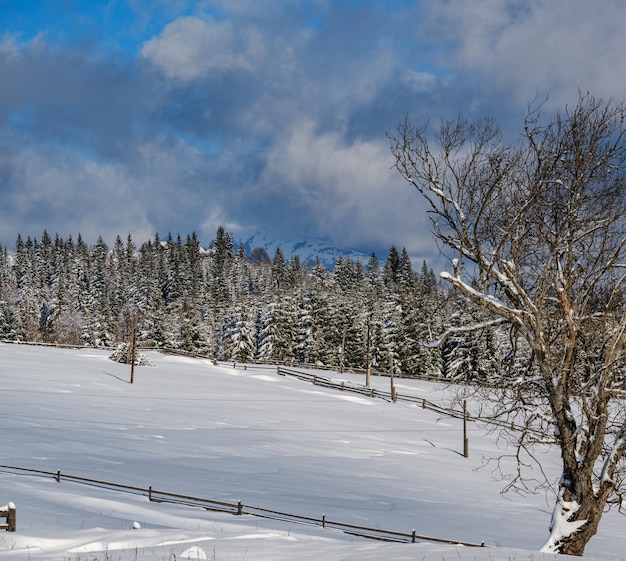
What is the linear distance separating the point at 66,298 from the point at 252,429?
95.5 metres

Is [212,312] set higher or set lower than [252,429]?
higher

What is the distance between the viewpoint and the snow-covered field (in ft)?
35.5

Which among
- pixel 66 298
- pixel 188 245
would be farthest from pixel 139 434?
pixel 188 245

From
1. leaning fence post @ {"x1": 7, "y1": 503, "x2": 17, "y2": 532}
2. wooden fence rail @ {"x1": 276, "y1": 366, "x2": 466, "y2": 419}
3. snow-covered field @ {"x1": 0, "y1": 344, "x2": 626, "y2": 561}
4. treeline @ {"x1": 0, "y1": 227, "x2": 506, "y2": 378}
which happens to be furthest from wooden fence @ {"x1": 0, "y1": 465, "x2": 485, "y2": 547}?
wooden fence rail @ {"x1": 276, "y1": 366, "x2": 466, "y2": 419}

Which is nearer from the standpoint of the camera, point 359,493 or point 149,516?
point 149,516

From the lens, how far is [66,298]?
118750 mm

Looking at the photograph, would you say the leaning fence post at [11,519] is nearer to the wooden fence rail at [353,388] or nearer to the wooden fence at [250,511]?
the wooden fence at [250,511]

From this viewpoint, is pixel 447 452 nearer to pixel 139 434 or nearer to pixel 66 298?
pixel 139 434

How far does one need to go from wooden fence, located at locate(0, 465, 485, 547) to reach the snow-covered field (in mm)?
352

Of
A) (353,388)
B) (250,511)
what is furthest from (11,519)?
(353,388)

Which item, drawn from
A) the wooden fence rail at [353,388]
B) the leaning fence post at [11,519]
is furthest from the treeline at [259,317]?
the leaning fence post at [11,519]

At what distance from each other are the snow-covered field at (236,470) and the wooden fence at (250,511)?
13.9 inches

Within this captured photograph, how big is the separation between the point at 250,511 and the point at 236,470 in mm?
7847

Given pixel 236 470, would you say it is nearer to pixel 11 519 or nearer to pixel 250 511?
pixel 250 511
